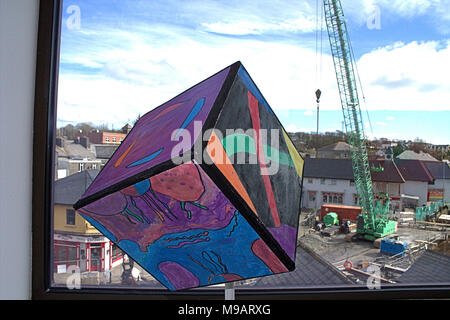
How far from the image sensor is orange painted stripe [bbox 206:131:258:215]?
686mm

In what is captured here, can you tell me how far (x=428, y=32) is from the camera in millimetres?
1713

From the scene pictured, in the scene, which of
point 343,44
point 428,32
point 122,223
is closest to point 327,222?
point 343,44

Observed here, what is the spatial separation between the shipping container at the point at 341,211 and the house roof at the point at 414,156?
38 centimetres

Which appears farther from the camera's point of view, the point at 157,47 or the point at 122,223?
the point at 157,47

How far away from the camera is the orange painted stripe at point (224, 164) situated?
0.69 m

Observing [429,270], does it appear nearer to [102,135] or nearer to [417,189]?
[417,189]

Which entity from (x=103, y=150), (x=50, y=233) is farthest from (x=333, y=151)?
(x=50, y=233)

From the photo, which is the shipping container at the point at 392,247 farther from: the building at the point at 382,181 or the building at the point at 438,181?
the building at the point at 438,181

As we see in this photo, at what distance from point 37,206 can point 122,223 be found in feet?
3.34

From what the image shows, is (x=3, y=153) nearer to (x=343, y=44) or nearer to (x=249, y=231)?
(x=249, y=231)

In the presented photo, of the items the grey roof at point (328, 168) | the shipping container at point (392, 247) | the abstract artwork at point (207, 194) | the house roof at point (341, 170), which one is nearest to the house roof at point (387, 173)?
the house roof at point (341, 170)

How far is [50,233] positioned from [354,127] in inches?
66.7

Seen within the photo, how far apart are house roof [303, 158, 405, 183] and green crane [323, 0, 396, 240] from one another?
0.04 metres

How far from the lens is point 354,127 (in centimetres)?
178
